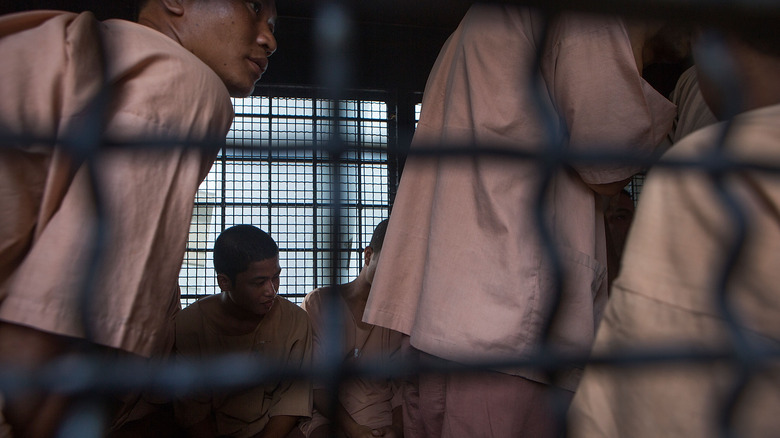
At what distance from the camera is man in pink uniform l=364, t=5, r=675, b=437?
83 cm

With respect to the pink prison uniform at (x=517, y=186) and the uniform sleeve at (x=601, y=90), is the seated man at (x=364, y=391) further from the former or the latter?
the uniform sleeve at (x=601, y=90)

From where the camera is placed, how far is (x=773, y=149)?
481 mm

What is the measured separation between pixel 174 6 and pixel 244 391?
5.20 feet

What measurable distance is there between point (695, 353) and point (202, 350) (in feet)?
6.43

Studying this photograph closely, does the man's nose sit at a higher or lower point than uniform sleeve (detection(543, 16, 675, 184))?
lower

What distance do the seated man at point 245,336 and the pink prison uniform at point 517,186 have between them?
1.42 meters

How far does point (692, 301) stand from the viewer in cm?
49

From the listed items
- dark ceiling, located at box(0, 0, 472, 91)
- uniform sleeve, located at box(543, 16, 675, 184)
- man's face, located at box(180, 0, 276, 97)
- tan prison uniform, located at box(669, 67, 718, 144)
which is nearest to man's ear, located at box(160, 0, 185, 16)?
man's face, located at box(180, 0, 276, 97)

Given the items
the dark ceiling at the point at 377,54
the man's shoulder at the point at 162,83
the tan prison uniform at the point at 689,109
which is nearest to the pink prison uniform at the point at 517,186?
the tan prison uniform at the point at 689,109

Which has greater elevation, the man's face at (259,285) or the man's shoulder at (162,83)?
the man's shoulder at (162,83)

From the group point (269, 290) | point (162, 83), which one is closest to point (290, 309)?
point (269, 290)

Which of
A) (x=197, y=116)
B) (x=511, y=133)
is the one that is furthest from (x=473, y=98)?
(x=197, y=116)

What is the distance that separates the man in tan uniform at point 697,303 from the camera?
473mm

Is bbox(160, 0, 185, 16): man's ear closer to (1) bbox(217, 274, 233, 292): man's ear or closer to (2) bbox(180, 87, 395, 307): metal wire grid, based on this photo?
(1) bbox(217, 274, 233, 292): man's ear
